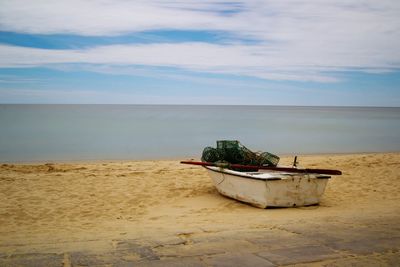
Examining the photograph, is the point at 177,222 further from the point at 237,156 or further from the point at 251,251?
the point at 237,156

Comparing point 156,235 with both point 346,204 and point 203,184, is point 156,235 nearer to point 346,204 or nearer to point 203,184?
point 346,204

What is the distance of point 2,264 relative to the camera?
14.4ft

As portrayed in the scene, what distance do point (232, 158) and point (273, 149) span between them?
17281mm

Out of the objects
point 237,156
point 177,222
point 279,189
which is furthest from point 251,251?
point 237,156

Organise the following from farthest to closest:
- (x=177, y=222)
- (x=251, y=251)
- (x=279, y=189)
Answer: (x=279, y=189), (x=177, y=222), (x=251, y=251)

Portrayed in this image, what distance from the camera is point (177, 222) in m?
7.32

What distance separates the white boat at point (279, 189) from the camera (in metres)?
8.33

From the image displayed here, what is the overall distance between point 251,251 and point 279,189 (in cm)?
372

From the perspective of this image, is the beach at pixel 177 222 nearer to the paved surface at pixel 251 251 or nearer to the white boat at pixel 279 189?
the paved surface at pixel 251 251

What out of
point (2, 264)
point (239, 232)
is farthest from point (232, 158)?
point (2, 264)

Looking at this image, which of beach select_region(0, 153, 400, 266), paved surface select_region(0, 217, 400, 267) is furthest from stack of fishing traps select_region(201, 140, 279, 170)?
paved surface select_region(0, 217, 400, 267)

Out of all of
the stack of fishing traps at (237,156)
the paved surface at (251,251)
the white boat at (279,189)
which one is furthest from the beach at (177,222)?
the stack of fishing traps at (237,156)

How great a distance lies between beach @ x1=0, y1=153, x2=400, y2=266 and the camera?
15.2 feet

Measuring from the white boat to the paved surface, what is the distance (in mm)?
2489
